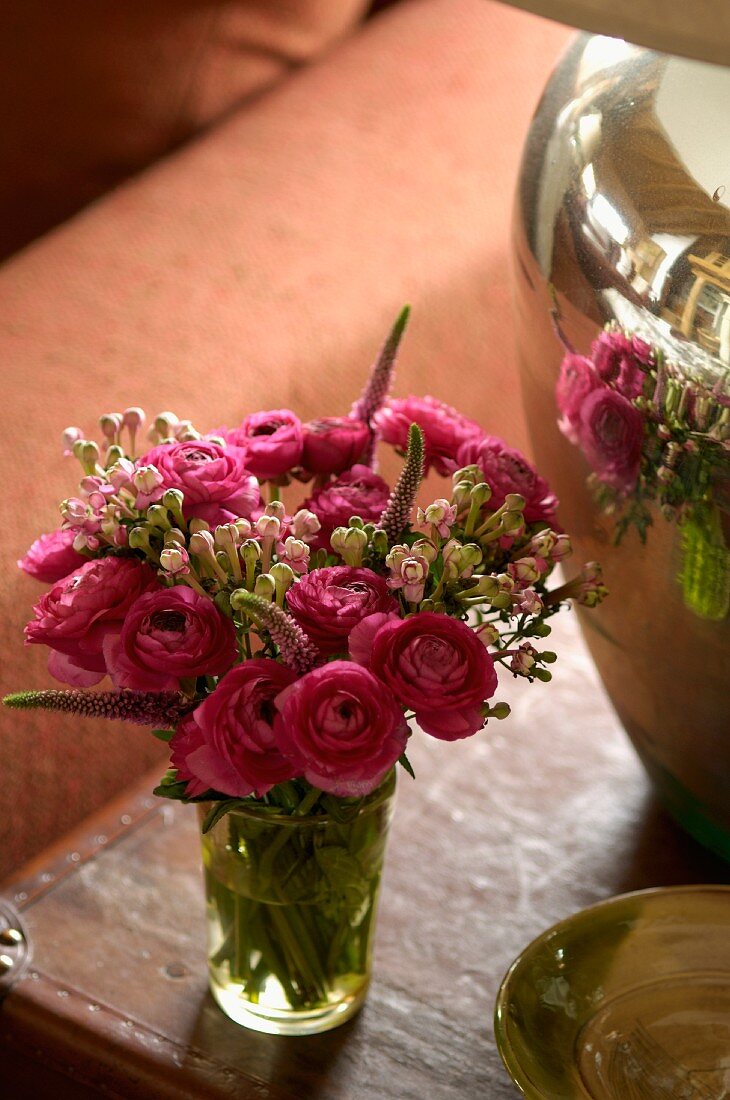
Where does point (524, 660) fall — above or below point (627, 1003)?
above

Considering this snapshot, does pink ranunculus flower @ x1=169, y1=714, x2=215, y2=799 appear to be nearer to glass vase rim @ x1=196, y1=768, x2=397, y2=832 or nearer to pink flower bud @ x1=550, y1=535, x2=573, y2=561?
glass vase rim @ x1=196, y1=768, x2=397, y2=832

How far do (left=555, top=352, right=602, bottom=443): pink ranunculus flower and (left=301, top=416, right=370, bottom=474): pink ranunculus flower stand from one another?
84 mm

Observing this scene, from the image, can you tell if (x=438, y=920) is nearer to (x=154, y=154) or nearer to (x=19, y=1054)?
(x=19, y=1054)

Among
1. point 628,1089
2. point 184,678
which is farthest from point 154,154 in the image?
point 628,1089

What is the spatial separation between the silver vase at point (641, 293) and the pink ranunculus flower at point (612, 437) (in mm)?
15

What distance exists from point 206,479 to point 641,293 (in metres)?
0.17

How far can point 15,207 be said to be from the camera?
2.81ft

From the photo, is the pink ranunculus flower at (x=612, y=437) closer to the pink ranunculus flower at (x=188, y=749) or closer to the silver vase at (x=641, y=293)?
the silver vase at (x=641, y=293)

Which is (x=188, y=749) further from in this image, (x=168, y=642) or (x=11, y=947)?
(x=11, y=947)

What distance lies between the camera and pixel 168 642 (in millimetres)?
437

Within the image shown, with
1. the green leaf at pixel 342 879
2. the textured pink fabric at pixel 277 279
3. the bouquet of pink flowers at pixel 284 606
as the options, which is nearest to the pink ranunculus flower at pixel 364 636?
the bouquet of pink flowers at pixel 284 606

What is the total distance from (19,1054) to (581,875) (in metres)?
0.27

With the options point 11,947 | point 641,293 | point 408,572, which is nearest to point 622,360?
point 641,293

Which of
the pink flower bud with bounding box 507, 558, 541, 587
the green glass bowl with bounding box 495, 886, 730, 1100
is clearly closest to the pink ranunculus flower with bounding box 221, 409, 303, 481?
the pink flower bud with bounding box 507, 558, 541, 587
